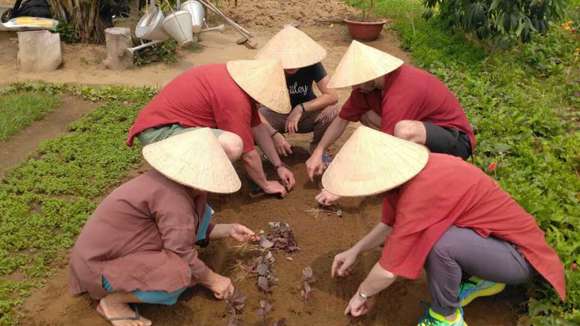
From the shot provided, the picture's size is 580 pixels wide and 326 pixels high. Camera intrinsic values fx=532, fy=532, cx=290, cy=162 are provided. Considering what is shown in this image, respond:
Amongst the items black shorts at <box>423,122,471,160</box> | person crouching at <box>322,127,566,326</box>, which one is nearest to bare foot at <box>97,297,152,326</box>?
person crouching at <box>322,127,566,326</box>

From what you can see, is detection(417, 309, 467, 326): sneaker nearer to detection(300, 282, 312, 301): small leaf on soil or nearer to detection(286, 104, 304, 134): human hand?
detection(300, 282, 312, 301): small leaf on soil

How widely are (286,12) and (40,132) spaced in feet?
18.0

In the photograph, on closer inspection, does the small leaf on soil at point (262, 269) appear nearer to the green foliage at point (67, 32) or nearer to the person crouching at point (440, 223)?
the person crouching at point (440, 223)

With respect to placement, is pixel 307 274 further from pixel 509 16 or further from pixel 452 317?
pixel 509 16

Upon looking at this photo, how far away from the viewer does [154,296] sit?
2588mm

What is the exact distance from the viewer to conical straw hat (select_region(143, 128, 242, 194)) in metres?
2.39

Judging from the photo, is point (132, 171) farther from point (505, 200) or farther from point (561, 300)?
point (561, 300)

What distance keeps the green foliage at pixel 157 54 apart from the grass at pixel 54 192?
58.4 inches

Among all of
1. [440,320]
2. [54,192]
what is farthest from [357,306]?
[54,192]

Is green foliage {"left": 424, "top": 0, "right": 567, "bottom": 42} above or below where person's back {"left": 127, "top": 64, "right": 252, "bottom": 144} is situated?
above

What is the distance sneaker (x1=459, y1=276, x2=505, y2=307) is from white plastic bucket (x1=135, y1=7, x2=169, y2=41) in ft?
15.5

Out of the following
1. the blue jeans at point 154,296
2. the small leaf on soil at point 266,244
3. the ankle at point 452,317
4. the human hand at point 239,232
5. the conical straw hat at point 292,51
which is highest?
the conical straw hat at point 292,51

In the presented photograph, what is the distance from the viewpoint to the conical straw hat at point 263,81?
325 centimetres

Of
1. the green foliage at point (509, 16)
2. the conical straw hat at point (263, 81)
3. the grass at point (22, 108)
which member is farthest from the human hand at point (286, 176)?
the green foliage at point (509, 16)
